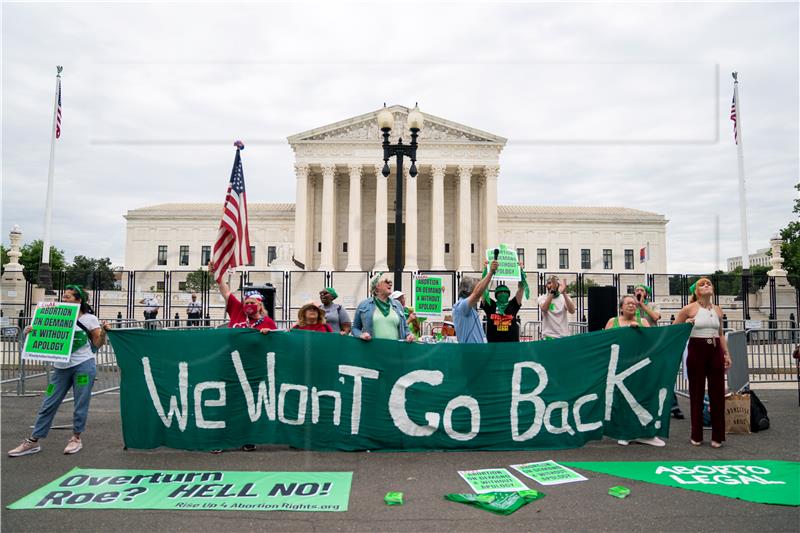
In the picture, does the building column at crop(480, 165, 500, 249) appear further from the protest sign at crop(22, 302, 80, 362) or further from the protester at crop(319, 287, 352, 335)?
the protest sign at crop(22, 302, 80, 362)

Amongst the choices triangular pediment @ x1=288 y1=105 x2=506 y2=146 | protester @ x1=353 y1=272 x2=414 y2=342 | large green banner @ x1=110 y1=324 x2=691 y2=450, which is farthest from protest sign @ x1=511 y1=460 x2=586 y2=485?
triangular pediment @ x1=288 y1=105 x2=506 y2=146

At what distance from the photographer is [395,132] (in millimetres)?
54562

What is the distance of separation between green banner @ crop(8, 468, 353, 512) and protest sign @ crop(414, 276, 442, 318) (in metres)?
7.72

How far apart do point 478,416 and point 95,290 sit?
23.3m

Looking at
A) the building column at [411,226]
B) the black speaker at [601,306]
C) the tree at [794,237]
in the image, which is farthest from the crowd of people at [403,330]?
the building column at [411,226]

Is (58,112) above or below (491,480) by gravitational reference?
above

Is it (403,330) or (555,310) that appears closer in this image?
(403,330)

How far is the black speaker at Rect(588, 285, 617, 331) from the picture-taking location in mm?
10656

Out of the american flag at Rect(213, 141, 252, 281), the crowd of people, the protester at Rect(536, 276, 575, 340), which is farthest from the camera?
the protester at Rect(536, 276, 575, 340)

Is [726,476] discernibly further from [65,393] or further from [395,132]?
[395,132]

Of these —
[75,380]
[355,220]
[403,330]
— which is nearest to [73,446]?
[75,380]

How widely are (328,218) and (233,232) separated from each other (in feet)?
151

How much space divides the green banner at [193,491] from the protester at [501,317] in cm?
283

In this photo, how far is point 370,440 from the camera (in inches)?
239
